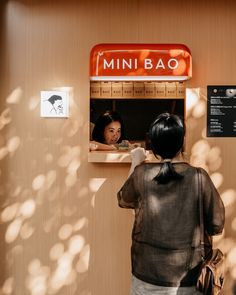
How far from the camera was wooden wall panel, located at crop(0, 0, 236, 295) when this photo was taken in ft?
12.1

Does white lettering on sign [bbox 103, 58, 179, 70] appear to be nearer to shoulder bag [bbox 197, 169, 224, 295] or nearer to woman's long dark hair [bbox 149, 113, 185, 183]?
woman's long dark hair [bbox 149, 113, 185, 183]

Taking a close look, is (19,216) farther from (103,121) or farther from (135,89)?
(135,89)

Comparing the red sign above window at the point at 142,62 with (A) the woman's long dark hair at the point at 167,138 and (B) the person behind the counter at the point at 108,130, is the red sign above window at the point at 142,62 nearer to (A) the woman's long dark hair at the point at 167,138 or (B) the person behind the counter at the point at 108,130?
(B) the person behind the counter at the point at 108,130

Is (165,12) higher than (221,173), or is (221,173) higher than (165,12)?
(165,12)

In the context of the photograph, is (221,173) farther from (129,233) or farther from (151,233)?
(151,233)

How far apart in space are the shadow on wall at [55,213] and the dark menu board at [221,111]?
0.88 metres

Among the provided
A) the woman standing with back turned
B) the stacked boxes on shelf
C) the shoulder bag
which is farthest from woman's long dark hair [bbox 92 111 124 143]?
the shoulder bag

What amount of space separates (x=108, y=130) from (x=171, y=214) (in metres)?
1.68

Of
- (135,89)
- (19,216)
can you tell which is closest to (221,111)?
(135,89)

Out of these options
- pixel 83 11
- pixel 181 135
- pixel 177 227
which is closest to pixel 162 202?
pixel 177 227

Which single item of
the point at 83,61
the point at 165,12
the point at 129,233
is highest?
the point at 165,12

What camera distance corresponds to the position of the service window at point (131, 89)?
3.54m

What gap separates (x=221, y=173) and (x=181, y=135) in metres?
1.45

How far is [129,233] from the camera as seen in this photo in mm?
3730
